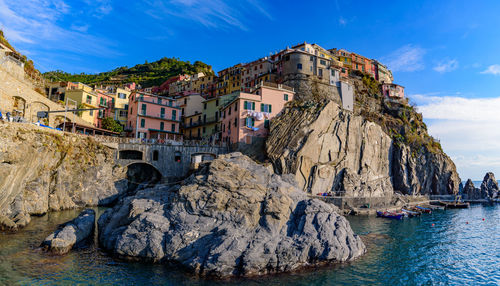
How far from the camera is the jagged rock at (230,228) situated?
1956 centimetres

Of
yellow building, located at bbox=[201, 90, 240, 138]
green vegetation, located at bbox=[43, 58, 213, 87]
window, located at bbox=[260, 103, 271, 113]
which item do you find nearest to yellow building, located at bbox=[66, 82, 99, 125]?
yellow building, located at bbox=[201, 90, 240, 138]

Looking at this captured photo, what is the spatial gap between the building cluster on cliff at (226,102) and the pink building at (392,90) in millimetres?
850

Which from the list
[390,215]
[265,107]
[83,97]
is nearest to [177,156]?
[265,107]

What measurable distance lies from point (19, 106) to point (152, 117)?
21125mm

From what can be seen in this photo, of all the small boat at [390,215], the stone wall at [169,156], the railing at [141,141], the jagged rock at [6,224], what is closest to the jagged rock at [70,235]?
the jagged rock at [6,224]

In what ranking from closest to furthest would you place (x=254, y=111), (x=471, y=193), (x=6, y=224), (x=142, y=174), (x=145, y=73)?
(x=6, y=224)
(x=254, y=111)
(x=142, y=174)
(x=471, y=193)
(x=145, y=73)

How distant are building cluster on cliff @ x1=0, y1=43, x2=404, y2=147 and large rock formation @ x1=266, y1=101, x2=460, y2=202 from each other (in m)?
4.58

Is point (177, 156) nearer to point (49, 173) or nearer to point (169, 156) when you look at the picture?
point (169, 156)

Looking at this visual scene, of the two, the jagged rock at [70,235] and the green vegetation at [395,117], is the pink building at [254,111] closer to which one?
the green vegetation at [395,117]

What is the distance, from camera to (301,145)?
156 ft

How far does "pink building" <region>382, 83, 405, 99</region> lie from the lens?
77.1m

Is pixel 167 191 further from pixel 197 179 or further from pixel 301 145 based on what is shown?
pixel 301 145

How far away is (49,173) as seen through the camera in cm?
4000

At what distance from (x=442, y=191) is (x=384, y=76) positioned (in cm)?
3832
